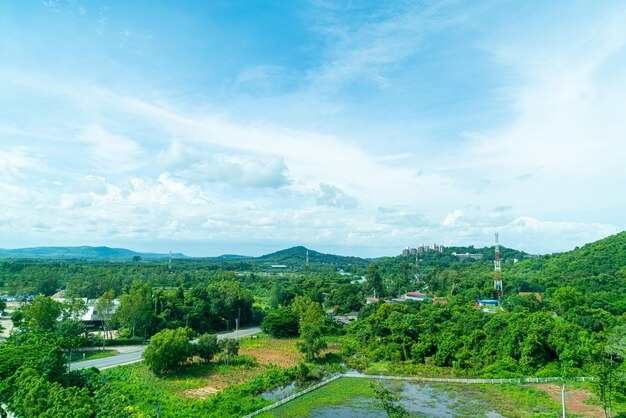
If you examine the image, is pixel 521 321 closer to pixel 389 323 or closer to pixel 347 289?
pixel 389 323

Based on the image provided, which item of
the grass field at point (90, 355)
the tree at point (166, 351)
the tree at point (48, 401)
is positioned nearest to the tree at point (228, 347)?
the tree at point (166, 351)

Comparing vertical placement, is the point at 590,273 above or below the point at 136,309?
above

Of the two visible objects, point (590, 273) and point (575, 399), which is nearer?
point (575, 399)

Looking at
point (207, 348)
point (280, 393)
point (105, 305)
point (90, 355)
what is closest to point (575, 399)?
point (280, 393)

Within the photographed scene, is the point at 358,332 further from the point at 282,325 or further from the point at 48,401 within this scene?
the point at 48,401

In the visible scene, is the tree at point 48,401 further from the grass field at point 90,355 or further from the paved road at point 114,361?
the grass field at point 90,355
